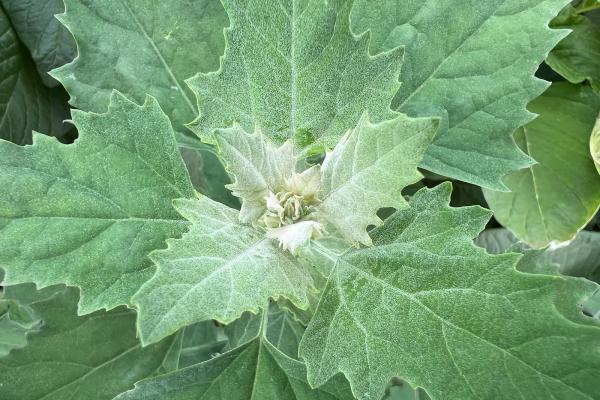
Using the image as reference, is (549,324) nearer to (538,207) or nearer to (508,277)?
(508,277)

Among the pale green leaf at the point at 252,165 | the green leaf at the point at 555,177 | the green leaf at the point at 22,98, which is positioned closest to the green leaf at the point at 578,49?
the green leaf at the point at 555,177

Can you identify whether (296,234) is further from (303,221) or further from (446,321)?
(446,321)

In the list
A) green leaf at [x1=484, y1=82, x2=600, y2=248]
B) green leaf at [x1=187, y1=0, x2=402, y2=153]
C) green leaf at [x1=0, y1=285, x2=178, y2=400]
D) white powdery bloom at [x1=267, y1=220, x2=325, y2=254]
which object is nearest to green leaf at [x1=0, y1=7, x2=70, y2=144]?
green leaf at [x1=0, y1=285, x2=178, y2=400]

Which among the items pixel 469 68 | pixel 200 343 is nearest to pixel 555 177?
pixel 469 68

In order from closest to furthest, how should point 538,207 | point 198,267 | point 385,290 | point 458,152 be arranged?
point 198,267, point 385,290, point 458,152, point 538,207

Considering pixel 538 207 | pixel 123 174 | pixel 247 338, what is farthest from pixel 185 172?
pixel 538 207

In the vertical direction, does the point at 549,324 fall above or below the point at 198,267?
below
